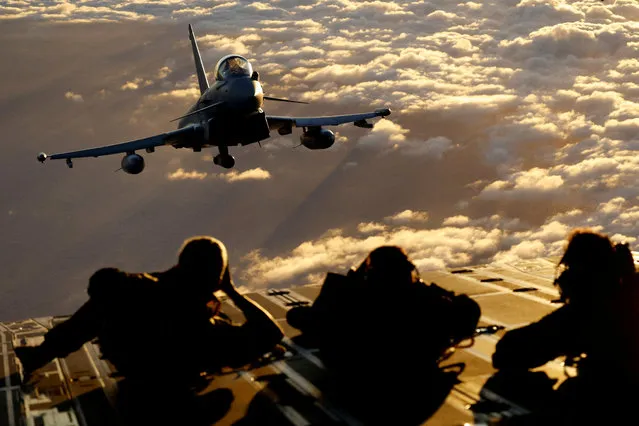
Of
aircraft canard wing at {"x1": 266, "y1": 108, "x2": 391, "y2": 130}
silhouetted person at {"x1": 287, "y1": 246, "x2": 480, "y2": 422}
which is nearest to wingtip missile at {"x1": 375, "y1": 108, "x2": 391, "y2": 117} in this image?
aircraft canard wing at {"x1": 266, "y1": 108, "x2": 391, "y2": 130}

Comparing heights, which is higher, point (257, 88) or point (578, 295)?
point (578, 295)

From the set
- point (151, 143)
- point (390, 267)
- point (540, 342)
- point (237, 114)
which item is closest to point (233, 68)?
point (237, 114)

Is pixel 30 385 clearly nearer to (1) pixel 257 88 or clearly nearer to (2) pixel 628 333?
(2) pixel 628 333

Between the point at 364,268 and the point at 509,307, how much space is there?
5803 millimetres

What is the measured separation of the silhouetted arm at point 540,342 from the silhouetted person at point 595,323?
1 cm

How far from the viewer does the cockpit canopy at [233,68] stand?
57.7 meters

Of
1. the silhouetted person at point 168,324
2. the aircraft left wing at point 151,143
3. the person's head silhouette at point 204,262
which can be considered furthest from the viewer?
the aircraft left wing at point 151,143

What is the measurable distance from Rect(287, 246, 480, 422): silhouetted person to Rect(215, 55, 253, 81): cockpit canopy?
48573 millimetres

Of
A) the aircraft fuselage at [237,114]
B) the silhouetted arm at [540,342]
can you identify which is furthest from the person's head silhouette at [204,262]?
the aircraft fuselage at [237,114]

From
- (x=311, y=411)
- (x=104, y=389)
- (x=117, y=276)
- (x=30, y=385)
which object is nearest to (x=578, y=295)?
(x=311, y=411)

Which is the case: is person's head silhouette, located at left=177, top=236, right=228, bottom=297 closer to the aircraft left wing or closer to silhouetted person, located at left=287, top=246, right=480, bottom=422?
silhouetted person, located at left=287, top=246, right=480, bottom=422

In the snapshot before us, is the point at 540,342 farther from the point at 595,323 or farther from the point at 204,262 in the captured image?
the point at 204,262

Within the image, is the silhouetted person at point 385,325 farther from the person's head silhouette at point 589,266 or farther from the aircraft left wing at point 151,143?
the aircraft left wing at point 151,143

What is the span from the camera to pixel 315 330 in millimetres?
10836
